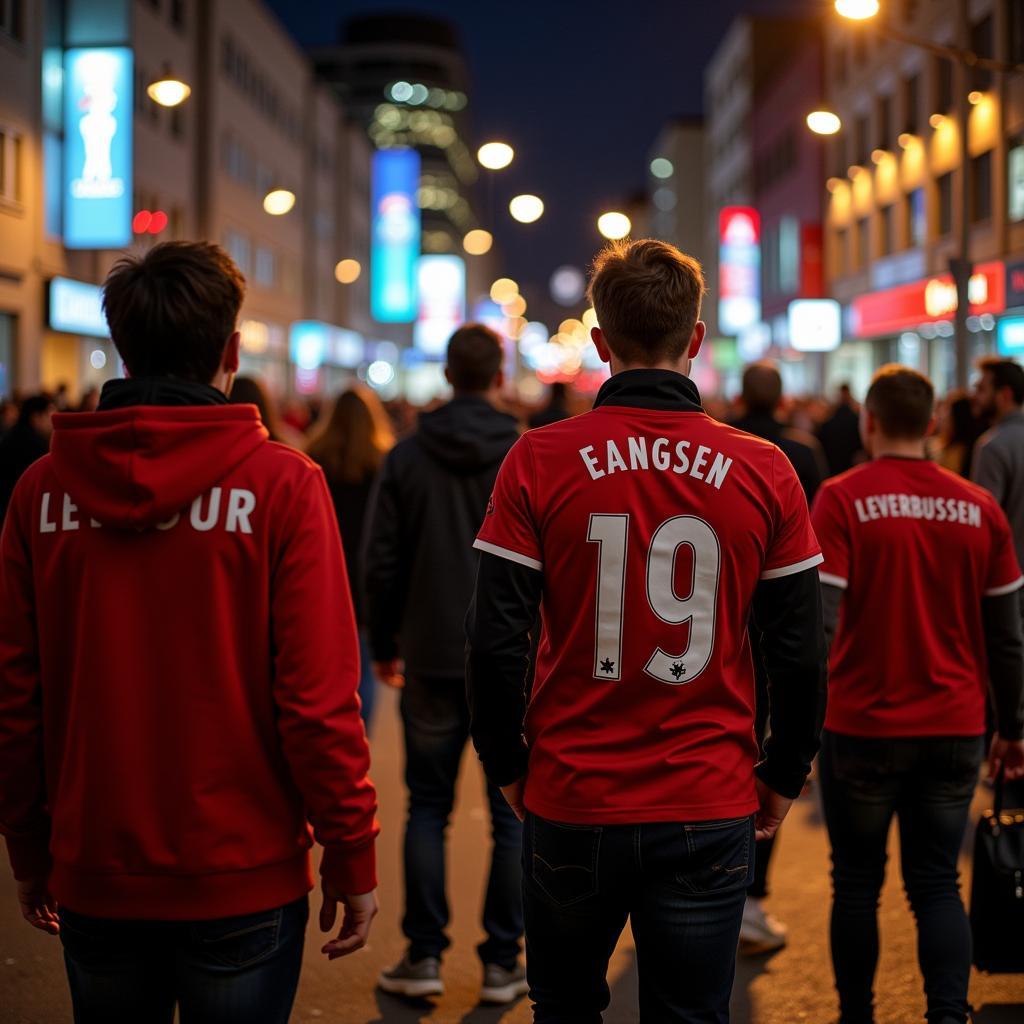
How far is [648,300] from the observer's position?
3059 millimetres

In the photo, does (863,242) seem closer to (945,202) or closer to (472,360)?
(945,202)

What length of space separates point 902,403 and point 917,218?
3425 cm

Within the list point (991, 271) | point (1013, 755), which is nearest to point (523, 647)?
point (1013, 755)

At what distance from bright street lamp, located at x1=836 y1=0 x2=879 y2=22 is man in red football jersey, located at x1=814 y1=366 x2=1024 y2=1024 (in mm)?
10477

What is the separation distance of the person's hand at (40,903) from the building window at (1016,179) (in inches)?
1125

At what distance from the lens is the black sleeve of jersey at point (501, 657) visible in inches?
120

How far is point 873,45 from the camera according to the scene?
40.8 m

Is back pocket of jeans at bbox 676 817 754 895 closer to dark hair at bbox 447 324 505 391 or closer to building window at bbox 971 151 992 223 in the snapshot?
dark hair at bbox 447 324 505 391

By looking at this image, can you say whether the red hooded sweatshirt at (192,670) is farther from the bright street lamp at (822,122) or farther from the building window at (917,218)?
the building window at (917,218)

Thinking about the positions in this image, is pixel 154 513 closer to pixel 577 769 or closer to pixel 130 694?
pixel 130 694

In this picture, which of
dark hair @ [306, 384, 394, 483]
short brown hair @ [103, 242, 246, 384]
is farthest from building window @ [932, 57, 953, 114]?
short brown hair @ [103, 242, 246, 384]

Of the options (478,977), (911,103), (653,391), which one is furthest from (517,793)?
(911,103)

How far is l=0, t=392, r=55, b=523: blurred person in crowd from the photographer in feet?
32.7

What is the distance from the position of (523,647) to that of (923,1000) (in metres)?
2.97
